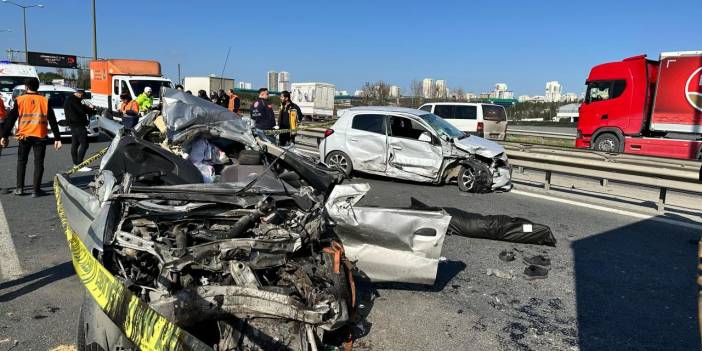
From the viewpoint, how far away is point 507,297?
13.7 ft

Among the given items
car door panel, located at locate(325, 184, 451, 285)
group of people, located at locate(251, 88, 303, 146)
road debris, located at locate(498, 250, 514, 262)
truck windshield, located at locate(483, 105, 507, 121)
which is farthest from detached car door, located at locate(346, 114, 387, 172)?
truck windshield, located at locate(483, 105, 507, 121)

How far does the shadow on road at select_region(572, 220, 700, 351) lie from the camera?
351 centimetres

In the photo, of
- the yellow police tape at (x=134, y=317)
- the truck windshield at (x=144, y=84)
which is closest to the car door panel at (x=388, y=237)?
the yellow police tape at (x=134, y=317)

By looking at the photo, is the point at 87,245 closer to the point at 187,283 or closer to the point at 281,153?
the point at 187,283

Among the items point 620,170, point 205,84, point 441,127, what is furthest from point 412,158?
point 205,84

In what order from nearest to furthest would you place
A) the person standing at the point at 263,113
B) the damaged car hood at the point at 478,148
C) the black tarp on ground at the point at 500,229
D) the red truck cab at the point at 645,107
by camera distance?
the black tarp on ground at the point at 500,229 < the damaged car hood at the point at 478,148 < the person standing at the point at 263,113 < the red truck cab at the point at 645,107

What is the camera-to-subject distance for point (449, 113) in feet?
56.0

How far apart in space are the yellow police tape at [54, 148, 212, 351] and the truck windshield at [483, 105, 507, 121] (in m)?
16.0

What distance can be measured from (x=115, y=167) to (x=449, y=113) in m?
14.2

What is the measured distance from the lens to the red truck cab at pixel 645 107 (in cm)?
1390

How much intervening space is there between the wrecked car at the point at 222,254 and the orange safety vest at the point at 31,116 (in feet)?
12.9

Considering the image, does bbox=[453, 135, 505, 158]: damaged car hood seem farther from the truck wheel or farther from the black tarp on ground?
the truck wheel

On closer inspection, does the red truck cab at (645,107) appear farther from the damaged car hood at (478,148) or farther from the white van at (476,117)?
the damaged car hood at (478,148)

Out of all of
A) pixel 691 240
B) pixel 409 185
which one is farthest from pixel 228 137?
pixel 691 240
